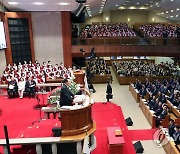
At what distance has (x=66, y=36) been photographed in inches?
646

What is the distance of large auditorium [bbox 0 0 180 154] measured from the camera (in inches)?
197

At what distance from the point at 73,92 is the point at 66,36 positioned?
A: 10377mm

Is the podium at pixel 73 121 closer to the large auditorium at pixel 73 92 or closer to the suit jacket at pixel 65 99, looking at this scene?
the large auditorium at pixel 73 92

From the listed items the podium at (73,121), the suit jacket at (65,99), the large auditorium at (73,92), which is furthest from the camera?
the suit jacket at (65,99)

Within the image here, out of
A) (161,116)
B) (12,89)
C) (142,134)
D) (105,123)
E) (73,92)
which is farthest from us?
(161,116)

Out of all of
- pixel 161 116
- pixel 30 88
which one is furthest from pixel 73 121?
pixel 161 116

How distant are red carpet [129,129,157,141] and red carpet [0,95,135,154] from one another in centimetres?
67

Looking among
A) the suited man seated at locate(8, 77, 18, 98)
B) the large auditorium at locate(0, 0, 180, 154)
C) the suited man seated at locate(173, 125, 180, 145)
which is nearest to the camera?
the large auditorium at locate(0, 0, 180, 154)

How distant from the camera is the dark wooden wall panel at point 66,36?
53.1 feet

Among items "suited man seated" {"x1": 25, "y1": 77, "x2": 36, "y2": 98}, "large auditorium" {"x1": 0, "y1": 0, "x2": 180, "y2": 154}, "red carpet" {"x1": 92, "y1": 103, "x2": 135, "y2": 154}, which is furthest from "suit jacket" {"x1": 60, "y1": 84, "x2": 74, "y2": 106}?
"suited man seated" {"x1": 25, "y1": 77, "x2": 36, "y2": 98}

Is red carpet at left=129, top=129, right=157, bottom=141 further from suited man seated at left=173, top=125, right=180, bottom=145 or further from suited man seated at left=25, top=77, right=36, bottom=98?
suited man seated at left=25, top=77, right=36, bottom=98

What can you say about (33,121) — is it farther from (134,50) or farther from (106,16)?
(106,16)

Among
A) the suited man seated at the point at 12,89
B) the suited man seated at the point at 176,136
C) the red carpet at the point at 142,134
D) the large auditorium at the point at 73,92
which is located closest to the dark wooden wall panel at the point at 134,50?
the large auditorium at the point at 73,92

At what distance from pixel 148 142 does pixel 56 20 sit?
11392mm
